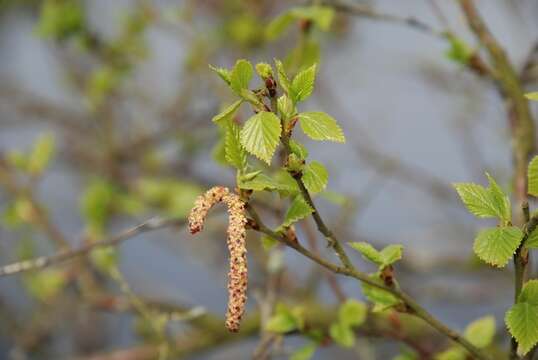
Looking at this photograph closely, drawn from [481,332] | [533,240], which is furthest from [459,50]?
[533,240]

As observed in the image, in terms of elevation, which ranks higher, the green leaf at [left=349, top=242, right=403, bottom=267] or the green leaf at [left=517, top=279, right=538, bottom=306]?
the green leaf at [left=349, top=242, right=403, bottom=267]

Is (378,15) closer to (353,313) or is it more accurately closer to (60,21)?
(353,313)

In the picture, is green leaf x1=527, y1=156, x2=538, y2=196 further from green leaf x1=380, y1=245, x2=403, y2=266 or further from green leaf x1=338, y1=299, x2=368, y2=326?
green leaf x1=338, y1=299, x2=368, y2=326

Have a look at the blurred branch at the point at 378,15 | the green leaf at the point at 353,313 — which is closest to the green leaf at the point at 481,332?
the green leaf at the point at 353,313

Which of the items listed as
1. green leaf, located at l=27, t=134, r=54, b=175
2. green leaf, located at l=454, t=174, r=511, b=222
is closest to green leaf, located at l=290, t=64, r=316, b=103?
green leaf, located at l=454, t=174, r=511, b=222

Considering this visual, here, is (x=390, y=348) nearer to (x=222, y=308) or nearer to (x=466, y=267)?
(x=466, y=267)

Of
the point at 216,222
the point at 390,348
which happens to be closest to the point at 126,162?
the point at 216,222

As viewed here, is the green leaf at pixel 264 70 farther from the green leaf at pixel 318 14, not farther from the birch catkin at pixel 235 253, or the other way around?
the green leaf at pixel 318 14
